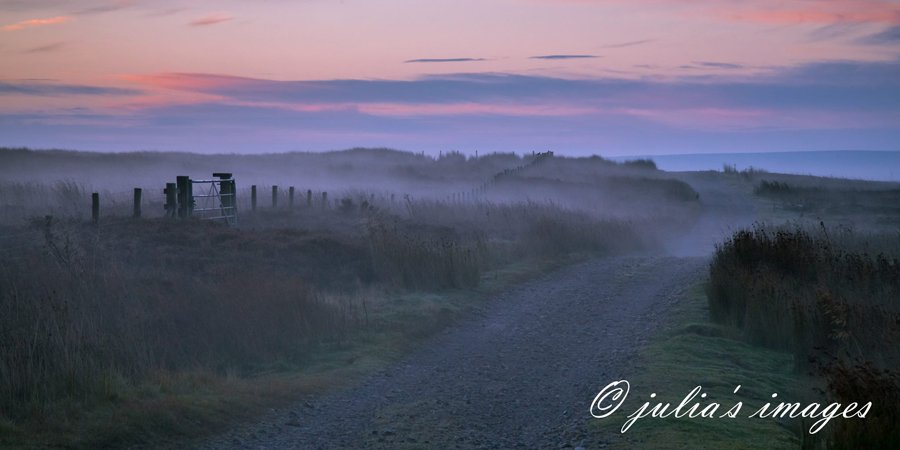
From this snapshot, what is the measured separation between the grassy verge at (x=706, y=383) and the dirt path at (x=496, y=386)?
402 mm

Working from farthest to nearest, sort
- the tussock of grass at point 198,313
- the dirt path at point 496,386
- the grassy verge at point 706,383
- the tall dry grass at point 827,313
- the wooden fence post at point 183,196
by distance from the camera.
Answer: the wooden fence post at point 183,196
the tussock of grass at point 198,313
the dirt path at point 496,386
the grassy verge at point 706,383
the tall dry grass at point 827,313

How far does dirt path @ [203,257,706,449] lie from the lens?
8.54 m

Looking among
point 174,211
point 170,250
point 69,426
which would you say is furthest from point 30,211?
point 69,426

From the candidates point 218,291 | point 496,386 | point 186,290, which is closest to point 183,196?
point 186,290

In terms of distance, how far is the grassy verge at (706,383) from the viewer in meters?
8.38

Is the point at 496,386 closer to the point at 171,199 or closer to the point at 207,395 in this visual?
the point at 207,395

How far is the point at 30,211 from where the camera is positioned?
2700 centimetres

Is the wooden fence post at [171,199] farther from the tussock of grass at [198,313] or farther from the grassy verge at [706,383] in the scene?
the grassy verge at [706,383]

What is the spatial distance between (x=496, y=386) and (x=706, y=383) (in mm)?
2557

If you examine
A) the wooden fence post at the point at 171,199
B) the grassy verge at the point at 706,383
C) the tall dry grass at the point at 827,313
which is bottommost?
the grassy verge at the point at 706,383

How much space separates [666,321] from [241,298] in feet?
24.1

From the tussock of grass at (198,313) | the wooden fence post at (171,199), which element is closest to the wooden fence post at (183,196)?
the wooden fence post at (171,199)

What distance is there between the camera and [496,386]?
1063 cm

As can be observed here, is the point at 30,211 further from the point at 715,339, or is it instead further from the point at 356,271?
the point at 715,339
